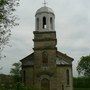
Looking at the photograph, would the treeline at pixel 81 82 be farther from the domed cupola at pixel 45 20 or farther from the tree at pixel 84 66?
the domed cupola at pixel 45 20

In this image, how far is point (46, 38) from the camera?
38156 millimetres

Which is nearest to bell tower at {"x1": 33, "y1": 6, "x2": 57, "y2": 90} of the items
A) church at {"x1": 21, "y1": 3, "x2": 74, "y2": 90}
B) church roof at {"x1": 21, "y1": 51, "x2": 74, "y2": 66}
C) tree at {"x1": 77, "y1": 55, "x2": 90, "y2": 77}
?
church at {"x1": 21, "y1": 3, "x2": 74, "y2": 90}

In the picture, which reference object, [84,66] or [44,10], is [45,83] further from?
[84,66]

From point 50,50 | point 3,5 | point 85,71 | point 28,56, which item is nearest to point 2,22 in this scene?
point 3,5

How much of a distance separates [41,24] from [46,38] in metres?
2.11

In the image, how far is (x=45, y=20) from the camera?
38.8 m

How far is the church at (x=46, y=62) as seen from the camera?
1487 inches

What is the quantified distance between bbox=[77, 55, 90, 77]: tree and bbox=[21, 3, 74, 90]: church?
4527 cm

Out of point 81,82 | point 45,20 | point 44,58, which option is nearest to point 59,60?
point 44,58

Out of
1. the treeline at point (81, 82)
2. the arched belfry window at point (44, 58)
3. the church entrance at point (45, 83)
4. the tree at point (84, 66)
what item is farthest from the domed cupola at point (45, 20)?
the tree at point (84, 66)

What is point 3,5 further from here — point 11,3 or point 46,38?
point 46,38

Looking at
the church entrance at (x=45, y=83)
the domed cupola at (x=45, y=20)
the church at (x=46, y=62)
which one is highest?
the domed cupola at (x=45, y=20)

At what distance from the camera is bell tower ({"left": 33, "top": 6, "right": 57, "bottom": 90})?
3778cm

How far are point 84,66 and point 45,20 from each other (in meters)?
48.1
